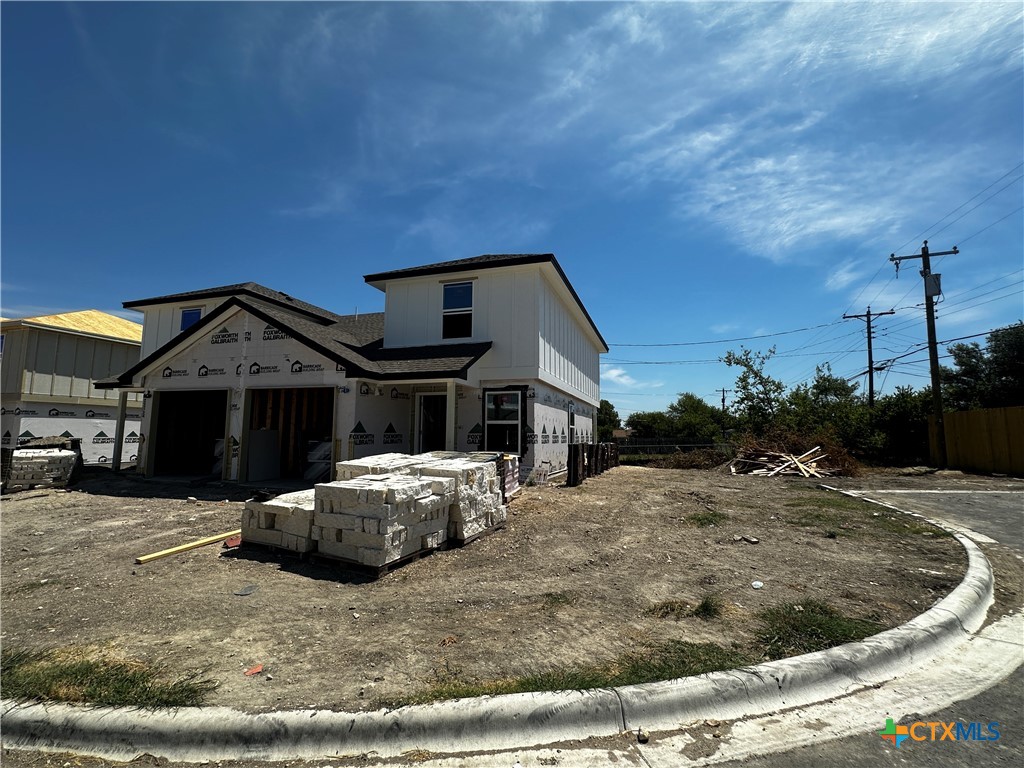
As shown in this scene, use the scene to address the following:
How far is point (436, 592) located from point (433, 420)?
1043 centimetres

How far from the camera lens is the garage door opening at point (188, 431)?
649 inches

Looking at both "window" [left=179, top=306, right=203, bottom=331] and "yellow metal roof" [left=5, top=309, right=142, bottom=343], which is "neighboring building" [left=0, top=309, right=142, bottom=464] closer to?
"yellow metal roof" [left=5, top=309, right=142, bottom=343]

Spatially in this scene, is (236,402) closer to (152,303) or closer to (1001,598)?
(152,303)

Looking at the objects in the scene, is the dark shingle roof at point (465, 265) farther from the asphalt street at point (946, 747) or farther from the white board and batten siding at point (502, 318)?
the asphalt street at point (946, 747)

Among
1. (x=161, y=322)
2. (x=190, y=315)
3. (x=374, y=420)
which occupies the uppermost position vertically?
(x=190, y=315)

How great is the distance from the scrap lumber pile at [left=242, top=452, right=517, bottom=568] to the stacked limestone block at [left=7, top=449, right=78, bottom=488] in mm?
11033

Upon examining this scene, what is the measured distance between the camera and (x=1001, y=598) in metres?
5.19

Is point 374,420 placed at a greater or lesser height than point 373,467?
greater

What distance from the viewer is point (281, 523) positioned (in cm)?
677

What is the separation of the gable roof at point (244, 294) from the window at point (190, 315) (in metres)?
0.40

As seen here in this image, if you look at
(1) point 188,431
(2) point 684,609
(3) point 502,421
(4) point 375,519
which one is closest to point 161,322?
(1) point 188,431

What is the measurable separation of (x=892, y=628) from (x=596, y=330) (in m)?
20.9

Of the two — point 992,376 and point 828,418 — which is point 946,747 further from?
point 992,376

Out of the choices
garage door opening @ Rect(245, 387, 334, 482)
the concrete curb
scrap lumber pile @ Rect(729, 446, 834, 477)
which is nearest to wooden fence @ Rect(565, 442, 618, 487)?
scrap lumber pile @ Rect(729, 446, 834, 477)
